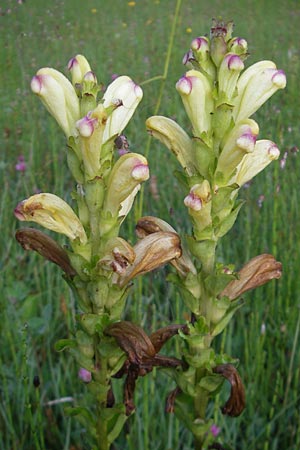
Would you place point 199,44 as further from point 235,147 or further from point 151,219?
point 151,219

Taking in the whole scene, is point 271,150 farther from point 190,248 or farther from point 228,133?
point 190,248

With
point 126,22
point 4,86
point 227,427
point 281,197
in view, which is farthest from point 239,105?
point 126,22

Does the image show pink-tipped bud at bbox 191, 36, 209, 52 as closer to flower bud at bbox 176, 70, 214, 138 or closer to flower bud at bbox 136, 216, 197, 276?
flower bud at bbox 176, 70, 214, 138

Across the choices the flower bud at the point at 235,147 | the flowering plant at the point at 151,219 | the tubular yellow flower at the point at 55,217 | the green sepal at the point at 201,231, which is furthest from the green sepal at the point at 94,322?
the flower bud at the point at 235,147

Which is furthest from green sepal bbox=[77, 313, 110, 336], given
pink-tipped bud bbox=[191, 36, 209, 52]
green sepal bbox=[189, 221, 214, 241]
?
pink-tipped bud bbox=[191, 36, 209, 52]

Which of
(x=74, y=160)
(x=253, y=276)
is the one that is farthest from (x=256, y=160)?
(x=74, y=160)

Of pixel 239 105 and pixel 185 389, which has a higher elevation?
pixel 239 105
